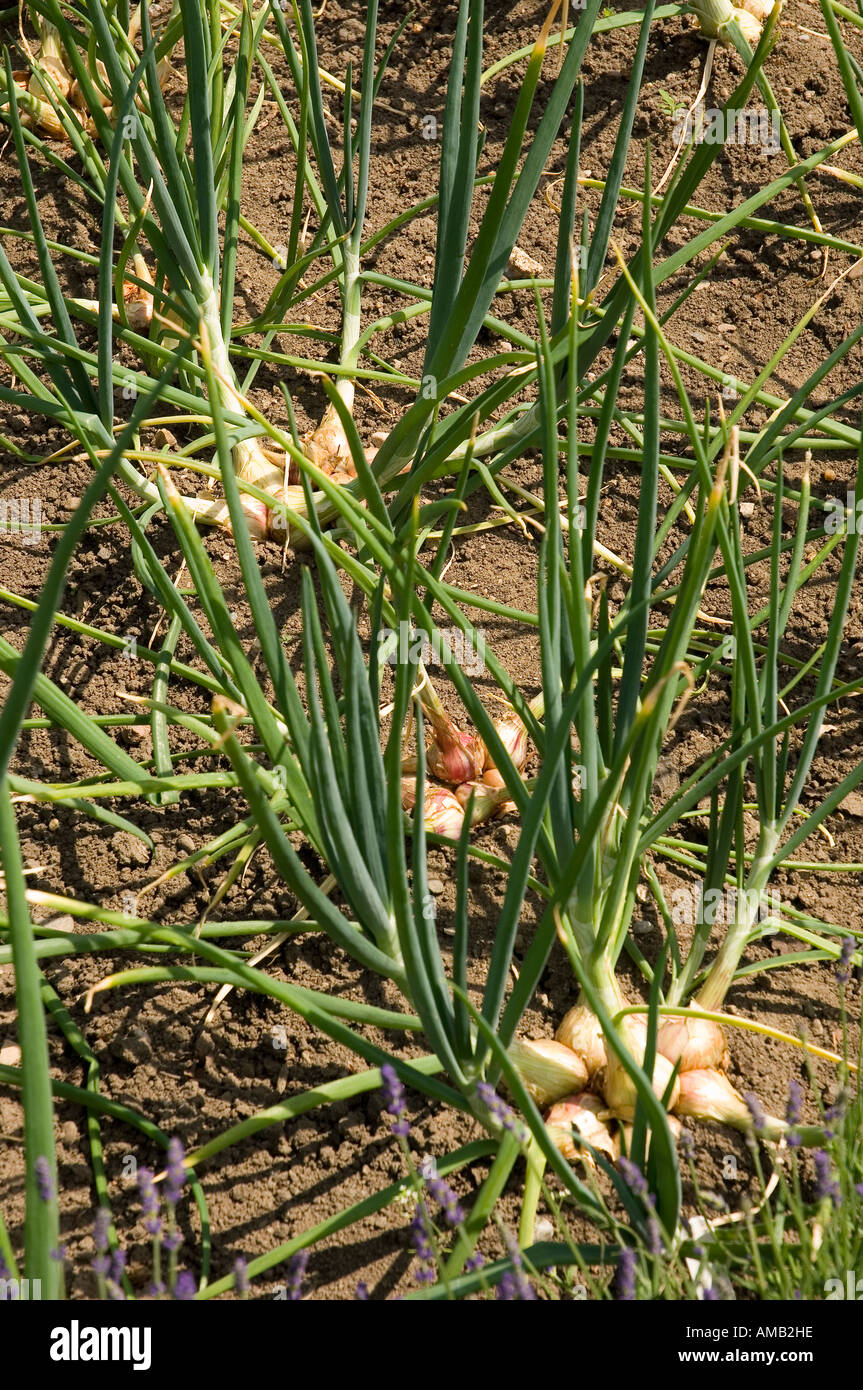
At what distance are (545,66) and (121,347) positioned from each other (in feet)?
3.56

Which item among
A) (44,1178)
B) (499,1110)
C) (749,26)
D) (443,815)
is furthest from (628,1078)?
(749,26)

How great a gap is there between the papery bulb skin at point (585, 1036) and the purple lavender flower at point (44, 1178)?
2.00 ft

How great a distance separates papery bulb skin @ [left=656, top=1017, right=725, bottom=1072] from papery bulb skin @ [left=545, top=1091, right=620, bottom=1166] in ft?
0.30

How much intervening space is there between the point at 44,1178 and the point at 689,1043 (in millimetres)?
686

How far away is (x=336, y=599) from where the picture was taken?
1051mm

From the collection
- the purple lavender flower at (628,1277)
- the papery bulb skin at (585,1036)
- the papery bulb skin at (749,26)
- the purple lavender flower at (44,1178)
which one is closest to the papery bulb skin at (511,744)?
the papery bulb skin at (585,1036)

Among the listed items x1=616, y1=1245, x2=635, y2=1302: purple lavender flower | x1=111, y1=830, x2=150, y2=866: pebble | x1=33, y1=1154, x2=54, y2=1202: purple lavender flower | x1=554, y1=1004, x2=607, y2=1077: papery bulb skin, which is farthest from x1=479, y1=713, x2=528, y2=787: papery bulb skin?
x1=33, y1=1154, x2=54, y2=1202: purple lavender flower

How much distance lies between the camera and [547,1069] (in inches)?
47.0

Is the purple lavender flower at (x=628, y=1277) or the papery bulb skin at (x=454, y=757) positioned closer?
the purple lavender flower at (x=628, y=1277)

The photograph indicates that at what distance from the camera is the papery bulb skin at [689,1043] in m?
1.20

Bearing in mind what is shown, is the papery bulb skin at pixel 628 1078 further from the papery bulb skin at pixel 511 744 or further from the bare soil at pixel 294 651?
the papery bulb skin at pixel 511 744

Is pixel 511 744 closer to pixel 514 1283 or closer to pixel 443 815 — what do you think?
pixel 443 815

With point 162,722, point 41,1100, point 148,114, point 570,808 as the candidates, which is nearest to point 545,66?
point 148,114

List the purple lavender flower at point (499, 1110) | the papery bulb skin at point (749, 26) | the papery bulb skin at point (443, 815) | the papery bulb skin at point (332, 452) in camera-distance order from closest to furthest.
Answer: the purple lavender flower at point (499, 1110) < the papery bulb skin at point (443, 815) < the papery bulb skin at point (332, 452) < the papery bulb skin at point (749, 26)
